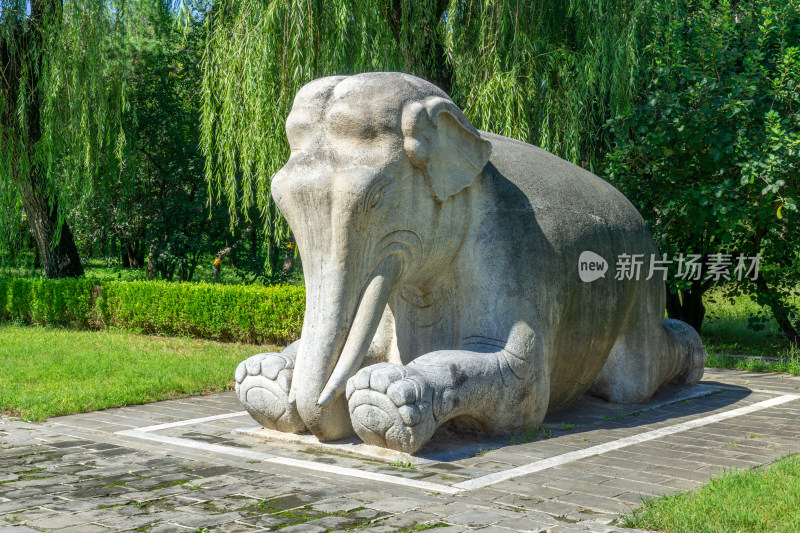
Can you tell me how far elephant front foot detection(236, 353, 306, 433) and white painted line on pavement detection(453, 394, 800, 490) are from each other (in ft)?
4.73

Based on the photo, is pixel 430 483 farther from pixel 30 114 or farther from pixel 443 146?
pixel 30 114

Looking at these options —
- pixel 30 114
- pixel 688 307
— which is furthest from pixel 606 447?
pixel 30 114

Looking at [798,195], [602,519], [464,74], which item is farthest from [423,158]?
[798,195]

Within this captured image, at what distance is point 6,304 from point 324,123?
473 inches

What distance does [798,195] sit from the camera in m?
9.97

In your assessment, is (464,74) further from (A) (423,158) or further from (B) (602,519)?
(B) (602,519)

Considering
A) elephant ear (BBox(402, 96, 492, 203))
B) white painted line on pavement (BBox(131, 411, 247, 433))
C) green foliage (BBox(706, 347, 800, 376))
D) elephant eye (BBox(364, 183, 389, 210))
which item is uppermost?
elephant ear (BBox(402, 96, 492, 203))

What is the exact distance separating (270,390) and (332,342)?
676mm

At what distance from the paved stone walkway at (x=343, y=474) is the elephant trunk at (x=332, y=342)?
0.31m

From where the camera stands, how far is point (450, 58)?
33.7 ft

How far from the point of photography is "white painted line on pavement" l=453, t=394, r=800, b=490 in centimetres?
492

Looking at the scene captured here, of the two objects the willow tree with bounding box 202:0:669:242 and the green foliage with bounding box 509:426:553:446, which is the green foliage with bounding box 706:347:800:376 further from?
the green foliage with bounding box 509:426:553:446

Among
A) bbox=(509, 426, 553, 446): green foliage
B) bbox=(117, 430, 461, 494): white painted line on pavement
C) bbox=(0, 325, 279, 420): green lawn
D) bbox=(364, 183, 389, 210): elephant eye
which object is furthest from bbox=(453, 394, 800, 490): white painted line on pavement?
bbox=(0, 325, 279, 420): green lawn

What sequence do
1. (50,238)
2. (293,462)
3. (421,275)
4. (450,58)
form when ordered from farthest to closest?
(50,238) < (450,58) < (421,275) < (293,462)
